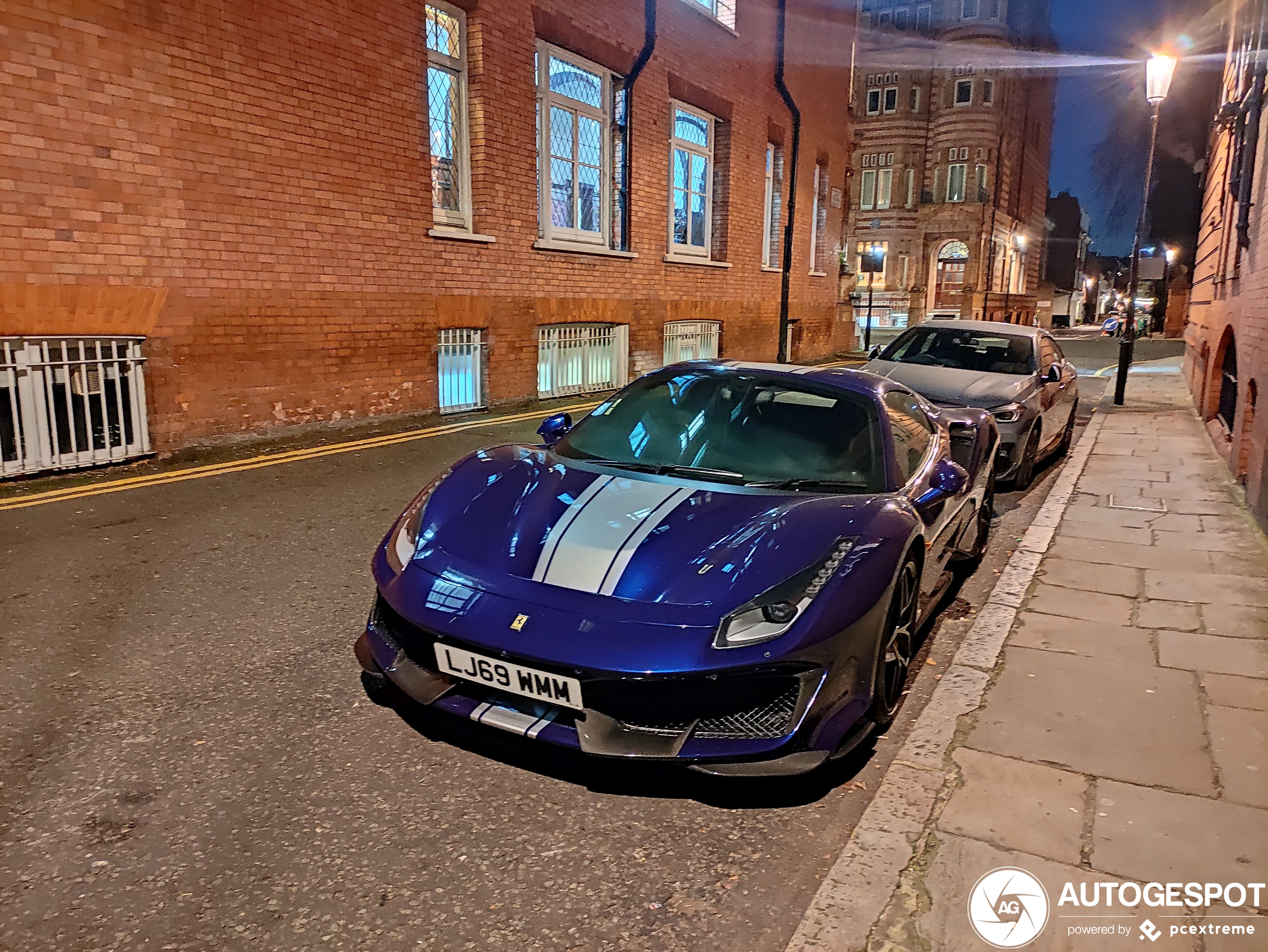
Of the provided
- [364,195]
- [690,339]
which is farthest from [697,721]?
[690,339]

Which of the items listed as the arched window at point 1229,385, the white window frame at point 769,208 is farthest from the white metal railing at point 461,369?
the white window frame at point 769,208

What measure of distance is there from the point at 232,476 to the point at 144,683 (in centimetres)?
408

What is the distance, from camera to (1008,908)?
94.0 inches

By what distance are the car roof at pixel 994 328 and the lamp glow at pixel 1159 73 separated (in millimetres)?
6608

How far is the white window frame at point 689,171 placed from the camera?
1545 centimetres

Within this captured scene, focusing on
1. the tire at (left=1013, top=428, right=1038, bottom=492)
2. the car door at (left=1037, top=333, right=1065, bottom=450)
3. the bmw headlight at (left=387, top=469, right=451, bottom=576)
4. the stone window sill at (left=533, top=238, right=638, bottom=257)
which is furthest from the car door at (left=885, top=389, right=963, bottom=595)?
the stone window sill at (left=533, top=238, right=638, bottom=257)

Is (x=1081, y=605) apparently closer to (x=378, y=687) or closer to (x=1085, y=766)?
(x=1085, y=766)

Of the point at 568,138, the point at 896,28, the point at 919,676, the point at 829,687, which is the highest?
the point at 896,28

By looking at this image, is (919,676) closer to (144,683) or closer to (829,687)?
(829,687)

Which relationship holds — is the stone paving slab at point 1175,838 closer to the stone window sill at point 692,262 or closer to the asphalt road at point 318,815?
the asphalt road at point 318,815

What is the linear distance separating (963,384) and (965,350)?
1.15 meters

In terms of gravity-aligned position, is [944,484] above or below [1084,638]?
above

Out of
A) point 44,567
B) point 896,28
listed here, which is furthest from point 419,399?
point 896,28

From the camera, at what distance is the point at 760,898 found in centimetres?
242
